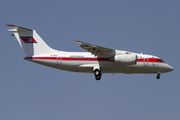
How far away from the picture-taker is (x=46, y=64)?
24812 mm

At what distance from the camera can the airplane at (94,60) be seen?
24016 millimetres

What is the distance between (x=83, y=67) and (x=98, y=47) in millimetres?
2188

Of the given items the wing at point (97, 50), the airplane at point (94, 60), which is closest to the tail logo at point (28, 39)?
the airplane at point (94, 60)

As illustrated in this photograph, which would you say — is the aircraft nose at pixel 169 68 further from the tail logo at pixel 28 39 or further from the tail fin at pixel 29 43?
the tail logo at pixel 28 39

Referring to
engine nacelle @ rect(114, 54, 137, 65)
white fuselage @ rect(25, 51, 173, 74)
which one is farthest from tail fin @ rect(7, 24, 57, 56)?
engine nacelle @ rect(114, 54, 137, 65)

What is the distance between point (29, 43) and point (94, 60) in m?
5.76

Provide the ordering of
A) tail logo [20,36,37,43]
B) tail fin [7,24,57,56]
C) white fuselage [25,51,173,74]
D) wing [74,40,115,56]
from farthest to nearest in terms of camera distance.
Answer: tail logo [20,36,37,43], tail fin [7,24,57,56], white fuselage [25,51,173,74], wing [74,40,115,56]

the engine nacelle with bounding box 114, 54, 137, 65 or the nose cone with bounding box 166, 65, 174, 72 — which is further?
the nose cone with bounding box 166, 65, 174, 72

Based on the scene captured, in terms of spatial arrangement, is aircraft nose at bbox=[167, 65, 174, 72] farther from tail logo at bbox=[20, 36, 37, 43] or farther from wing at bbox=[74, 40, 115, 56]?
tail logo at bbox=[20, 36, 37, 43]

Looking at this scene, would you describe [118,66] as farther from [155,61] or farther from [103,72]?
[155,61]

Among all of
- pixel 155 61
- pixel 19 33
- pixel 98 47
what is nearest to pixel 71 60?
pixel 98 47

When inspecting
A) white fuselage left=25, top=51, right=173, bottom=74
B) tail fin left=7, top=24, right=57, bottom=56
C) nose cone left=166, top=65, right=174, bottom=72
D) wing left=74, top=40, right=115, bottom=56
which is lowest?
nose cone left=166, top=65, right=174, bottom=72

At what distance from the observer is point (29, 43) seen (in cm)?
2552

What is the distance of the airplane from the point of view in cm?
2402
